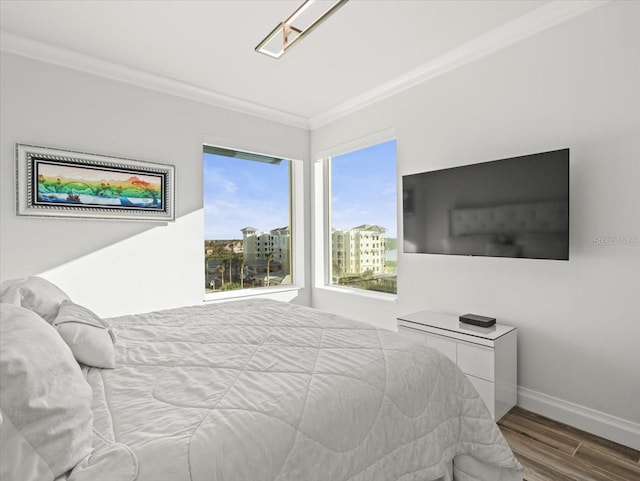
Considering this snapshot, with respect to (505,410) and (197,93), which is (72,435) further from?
(197,93)

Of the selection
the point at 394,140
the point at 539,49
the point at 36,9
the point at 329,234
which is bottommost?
the point at 329,234

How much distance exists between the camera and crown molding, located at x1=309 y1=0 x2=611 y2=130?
2.26 metres

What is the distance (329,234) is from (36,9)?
3.28 meters

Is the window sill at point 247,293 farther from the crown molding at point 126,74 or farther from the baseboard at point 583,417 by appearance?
the baseboard at point 583,417

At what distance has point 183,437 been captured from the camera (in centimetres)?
88

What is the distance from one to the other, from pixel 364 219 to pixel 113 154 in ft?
8.38

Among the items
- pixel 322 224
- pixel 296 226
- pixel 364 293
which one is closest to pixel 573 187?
pixel 364 293

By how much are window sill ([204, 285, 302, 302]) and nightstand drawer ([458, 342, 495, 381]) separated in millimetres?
2310

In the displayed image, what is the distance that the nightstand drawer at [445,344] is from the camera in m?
2.49

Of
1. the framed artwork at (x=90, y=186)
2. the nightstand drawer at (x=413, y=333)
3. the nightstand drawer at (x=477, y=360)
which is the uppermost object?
the framed artwork at (x=90, y=186)

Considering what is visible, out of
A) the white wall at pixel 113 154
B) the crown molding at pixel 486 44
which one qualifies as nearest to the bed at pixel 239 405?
the white wall at pixel 113 154

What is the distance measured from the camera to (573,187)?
2.26 meters

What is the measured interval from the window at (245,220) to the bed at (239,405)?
6.78 ft

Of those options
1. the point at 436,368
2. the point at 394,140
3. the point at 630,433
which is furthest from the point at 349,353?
the point at 394,140
